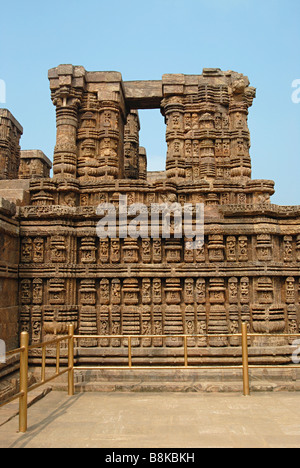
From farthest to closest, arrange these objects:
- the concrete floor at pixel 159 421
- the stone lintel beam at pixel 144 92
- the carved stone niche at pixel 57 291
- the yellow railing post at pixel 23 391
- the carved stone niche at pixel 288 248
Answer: the stone lintel beam at pixel 144 92 → the carved stone niche at pixel 288 248 → the carved stone niche at pixel 57 291 → the yellow railing post at pixel 23 391 → the concrete floor at pixel 159 421

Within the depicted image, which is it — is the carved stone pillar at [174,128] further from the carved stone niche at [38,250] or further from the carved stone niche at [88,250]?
the carved stone niche at [38,250]

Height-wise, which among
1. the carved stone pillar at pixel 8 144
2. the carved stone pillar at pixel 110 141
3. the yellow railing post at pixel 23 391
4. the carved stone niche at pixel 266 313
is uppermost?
the carved stone pillar at pixel 8 144

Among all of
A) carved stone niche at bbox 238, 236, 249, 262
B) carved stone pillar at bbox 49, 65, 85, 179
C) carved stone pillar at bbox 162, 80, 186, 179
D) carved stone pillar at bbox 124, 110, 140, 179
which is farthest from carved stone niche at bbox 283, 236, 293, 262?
carved stone pillar at bbox 124, 110, 140, 179

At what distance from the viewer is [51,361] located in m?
9.57

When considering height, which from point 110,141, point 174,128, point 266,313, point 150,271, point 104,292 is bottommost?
point 266,313

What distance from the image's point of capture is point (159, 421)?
20.7 feet

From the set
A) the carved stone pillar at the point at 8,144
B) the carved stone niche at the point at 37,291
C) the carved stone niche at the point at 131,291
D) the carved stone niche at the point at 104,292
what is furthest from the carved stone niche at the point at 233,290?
the carved stone pillar at the point at 8,144

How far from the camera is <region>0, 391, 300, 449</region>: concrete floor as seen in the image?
5355 mm

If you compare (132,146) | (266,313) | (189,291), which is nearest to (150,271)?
(189,291)

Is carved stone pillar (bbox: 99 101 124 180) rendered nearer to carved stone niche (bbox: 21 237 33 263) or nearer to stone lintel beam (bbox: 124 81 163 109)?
stone lintel beam (bbox: 124 81 163 109)

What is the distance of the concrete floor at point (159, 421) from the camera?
536 cm

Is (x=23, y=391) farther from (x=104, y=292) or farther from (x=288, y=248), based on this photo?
(x=288, y=248)

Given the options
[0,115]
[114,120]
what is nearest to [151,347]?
[114,120]
